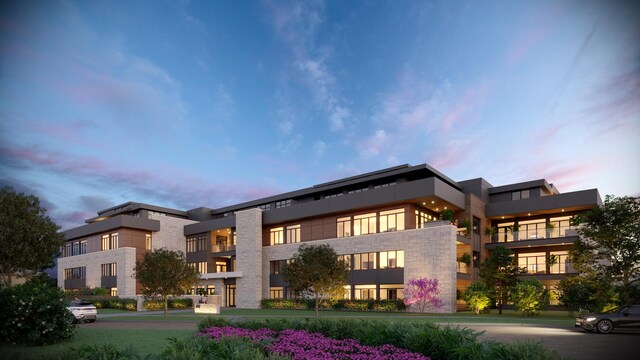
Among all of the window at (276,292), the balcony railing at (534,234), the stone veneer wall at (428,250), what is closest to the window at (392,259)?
the stone veneer wall at (428,250)

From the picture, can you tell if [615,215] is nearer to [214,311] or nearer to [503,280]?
[503,280]

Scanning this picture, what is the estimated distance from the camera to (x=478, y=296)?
36.8 meters

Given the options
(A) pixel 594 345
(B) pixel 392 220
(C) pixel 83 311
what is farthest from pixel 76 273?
(A) pixel 594 345

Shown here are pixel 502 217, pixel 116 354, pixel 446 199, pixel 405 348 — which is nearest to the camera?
pixel 116 354

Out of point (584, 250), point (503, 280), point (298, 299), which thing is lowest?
point (298, 299)

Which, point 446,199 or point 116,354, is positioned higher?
point 446,199

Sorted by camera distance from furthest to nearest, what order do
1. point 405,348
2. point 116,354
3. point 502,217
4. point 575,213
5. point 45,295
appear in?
point 502,217 < point 575,213 < point 45,295 < point 405,348 < point 116,354

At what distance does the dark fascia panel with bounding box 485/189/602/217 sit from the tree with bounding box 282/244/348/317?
2368 centimetres

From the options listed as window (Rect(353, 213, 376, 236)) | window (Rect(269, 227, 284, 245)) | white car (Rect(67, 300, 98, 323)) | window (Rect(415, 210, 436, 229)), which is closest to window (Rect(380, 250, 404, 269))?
window (Rect(353, 213, 376, 236))

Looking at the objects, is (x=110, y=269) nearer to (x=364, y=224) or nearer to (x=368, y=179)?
(x=364, y=224)

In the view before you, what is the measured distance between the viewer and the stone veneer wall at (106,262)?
193 feet

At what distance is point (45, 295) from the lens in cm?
1559

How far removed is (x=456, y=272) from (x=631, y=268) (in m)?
13.2

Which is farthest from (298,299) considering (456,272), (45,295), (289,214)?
(45,295)
